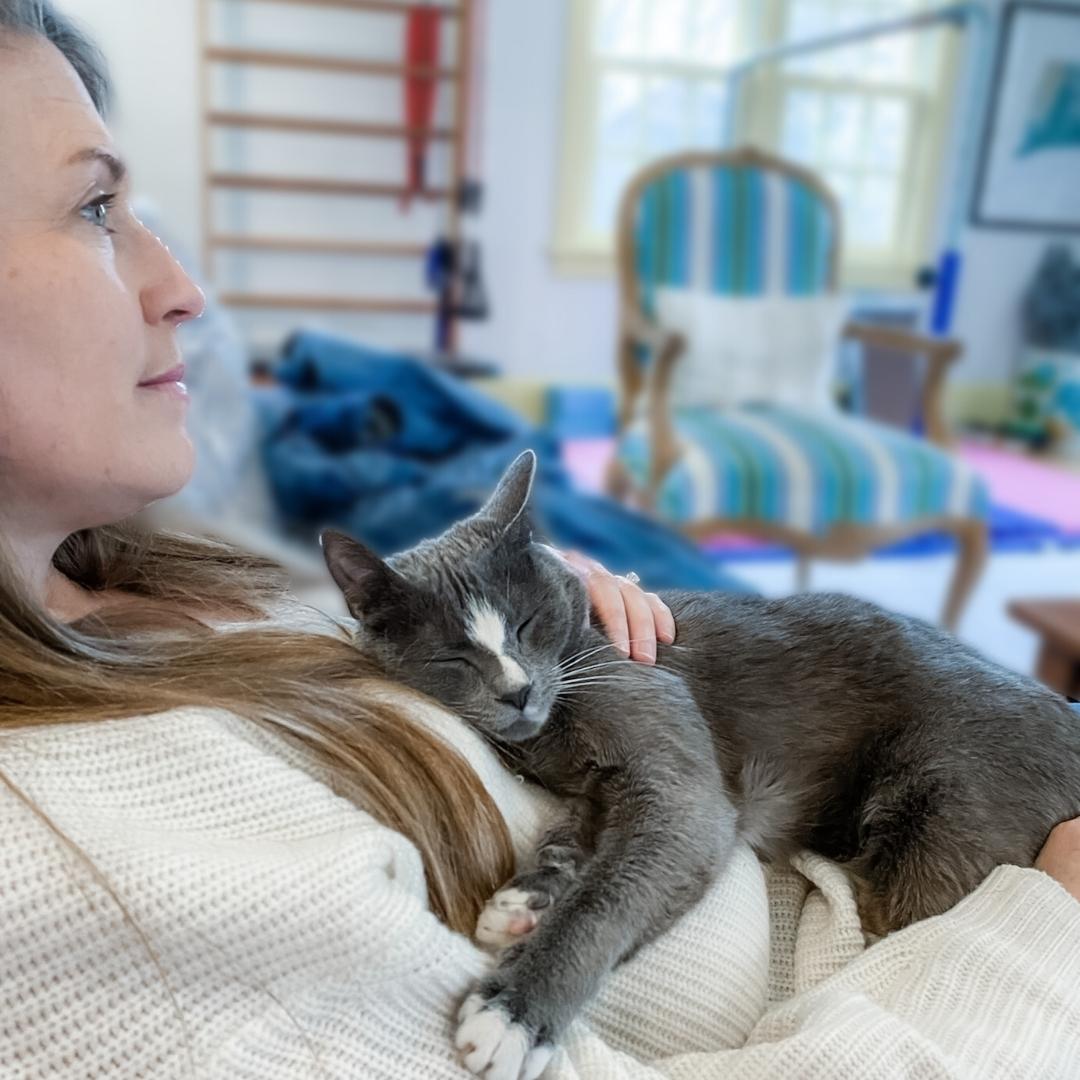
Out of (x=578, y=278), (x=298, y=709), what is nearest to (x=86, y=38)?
(x=298, y=709)

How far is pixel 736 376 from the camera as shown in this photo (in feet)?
10.6

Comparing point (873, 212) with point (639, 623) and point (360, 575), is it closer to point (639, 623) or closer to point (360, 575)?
point (639, 623)

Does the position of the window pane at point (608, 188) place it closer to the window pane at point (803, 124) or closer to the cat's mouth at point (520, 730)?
the window pane at point (803, 124)

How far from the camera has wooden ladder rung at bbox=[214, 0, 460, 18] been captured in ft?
13.7

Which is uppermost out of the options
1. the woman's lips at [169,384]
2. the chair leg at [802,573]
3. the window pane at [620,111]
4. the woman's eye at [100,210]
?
the window pane at [620,111]

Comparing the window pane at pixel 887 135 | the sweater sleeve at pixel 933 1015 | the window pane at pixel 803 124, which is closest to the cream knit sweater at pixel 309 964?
the sweater sleeve at pixel 933 1015

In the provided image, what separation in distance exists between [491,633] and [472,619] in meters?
0.02

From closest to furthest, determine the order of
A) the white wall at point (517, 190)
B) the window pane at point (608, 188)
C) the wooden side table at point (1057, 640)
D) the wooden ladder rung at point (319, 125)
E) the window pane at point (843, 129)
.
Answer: the wooden side table at point (1057, 640) → the white wall at point (517, 190) → the wooden ladder rung at point (319, 125) → the window pane at point (608, 188) → the window pane at point (843, 129)

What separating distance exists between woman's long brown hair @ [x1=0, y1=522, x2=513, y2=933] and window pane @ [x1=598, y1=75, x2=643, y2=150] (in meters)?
4.53

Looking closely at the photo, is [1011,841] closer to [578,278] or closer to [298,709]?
[298,709]

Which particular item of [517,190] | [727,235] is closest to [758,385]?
[727,235]

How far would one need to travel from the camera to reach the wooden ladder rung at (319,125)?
423cm

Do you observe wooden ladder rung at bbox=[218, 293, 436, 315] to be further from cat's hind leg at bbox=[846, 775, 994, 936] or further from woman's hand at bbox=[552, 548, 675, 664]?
cat's hind leg at bbox=[846, 775, 994, 936]

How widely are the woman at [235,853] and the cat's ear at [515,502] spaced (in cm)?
24
